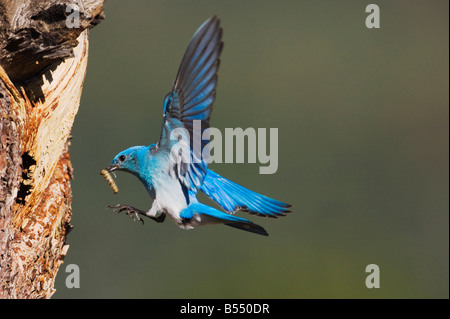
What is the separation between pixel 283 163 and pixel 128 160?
5099 mm

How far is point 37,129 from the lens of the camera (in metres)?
2.64

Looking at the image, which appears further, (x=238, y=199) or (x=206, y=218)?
(x=238, y=199)

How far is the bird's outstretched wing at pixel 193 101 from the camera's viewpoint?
227 cm

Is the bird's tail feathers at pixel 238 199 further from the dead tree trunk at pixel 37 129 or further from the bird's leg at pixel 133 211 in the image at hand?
the dead tree trunk at pixel 37 129

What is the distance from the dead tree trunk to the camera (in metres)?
2.40

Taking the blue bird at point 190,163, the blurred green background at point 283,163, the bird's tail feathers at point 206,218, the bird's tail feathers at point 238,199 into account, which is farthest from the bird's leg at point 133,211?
the blurred green background at point 283,163

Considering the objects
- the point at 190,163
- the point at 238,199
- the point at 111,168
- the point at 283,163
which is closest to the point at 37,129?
the point at 111,168

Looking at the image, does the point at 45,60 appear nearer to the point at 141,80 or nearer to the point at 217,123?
the point at 217,123

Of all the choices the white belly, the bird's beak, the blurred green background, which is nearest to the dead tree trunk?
the bird's beak

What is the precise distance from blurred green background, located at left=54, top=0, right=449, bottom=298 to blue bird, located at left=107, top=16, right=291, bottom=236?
332 centimetres

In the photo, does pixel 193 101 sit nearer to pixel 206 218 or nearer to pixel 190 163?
pixel 190 163

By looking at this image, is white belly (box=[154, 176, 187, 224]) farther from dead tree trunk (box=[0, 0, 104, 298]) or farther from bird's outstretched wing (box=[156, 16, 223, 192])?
dead tree trunk (box=[0, 0, 104, 298])

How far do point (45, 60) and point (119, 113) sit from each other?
4.72 metres

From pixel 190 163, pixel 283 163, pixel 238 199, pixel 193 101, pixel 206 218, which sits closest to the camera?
pixel 193 101
